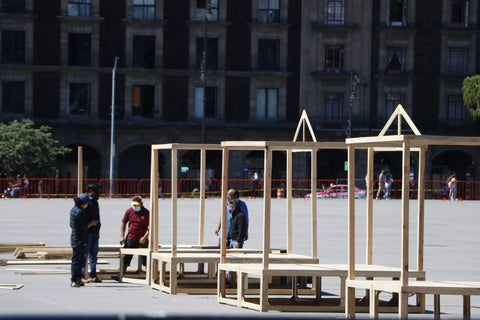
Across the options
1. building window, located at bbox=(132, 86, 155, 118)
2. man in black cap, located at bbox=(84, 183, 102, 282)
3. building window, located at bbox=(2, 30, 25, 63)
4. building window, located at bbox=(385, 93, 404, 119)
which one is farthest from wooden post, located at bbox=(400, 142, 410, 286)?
building window, located at bbox=(385, 93, 404, 119)

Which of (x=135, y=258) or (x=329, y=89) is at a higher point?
(x=329, y=89)

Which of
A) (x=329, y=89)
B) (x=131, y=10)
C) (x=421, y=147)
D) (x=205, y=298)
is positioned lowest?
(x=205, y=298)

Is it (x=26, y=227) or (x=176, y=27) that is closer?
(x=26, y=227)

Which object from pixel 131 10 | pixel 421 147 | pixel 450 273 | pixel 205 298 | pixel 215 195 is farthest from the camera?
pixel 131 10

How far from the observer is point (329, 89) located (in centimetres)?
6206

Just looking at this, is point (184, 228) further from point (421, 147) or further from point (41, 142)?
point (41, 142)

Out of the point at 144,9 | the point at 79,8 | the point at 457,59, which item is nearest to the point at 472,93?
the point at 457,59

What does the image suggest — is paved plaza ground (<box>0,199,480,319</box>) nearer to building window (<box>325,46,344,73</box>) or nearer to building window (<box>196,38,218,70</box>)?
building window (<box>325,46,344,73</box>)

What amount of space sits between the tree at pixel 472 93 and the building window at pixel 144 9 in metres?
19.4

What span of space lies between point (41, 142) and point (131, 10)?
34.1 feet

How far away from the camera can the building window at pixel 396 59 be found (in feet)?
205

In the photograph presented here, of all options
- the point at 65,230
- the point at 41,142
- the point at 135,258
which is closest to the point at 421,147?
the point at 135,258

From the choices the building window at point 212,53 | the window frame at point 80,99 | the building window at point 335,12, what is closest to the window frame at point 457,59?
the building window at point 335,12

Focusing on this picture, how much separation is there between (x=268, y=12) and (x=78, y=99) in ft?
42.4
